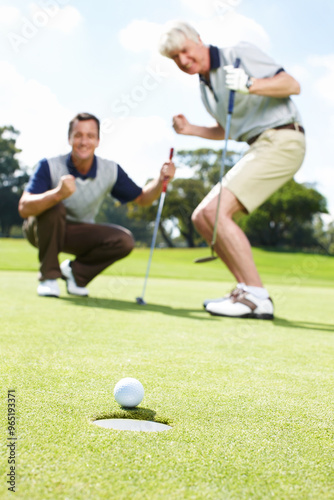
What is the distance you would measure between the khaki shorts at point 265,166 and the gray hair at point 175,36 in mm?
924

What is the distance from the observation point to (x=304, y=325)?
138 inches

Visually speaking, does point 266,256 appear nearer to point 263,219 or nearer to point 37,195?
point 263,219

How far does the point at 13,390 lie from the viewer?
1.49 m

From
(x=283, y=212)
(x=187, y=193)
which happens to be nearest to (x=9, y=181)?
(x=187, y=193)

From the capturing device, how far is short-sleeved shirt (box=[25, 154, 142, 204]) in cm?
461

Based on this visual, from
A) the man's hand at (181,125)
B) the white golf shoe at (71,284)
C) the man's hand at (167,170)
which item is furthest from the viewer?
the white golf shoe at (71,284)

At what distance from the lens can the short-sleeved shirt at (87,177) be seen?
4.61 m

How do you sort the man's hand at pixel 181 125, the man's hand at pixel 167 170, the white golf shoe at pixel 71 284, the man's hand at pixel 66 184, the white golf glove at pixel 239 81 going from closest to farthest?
the white golf glove at pixel 239 81, the man's hand at pixel 66 184, the man's hand at pixel 181 125, the man's hand at pixel 167 170, the white golf shoe at pixel 71 284

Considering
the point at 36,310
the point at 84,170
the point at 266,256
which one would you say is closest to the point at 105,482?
the point at 36,310

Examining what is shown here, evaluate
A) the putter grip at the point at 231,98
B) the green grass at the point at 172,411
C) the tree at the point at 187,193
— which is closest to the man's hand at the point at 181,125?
the putter grip at the point at 231,98

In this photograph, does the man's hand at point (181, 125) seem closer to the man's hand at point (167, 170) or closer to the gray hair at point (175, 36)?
the man's hand at point (167, 170)

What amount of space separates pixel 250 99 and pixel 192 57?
1.79 ft

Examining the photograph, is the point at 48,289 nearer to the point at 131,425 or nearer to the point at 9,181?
the point at 131,425

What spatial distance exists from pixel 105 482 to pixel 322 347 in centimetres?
186
